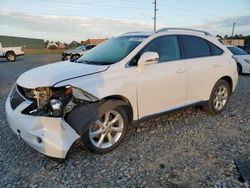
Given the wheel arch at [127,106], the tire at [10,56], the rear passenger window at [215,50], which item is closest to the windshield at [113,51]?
the wheel arch at [127,106]

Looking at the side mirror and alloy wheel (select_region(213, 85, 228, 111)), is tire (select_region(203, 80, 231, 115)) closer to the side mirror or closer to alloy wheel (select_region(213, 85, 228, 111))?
alloy wheel (select_region(213, 85, 228, 111))

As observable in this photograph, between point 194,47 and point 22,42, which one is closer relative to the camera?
point 194,47

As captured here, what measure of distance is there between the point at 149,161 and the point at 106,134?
0.73m

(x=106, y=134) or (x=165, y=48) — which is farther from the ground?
(x=165, y=48)

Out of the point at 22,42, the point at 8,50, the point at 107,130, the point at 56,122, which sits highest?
the point at 56,122

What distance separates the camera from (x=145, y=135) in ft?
14.6

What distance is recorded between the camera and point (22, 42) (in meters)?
54.1

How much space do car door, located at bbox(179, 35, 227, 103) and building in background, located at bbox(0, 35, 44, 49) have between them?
47654 millimetres

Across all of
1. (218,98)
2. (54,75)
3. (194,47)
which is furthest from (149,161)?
(218,98)

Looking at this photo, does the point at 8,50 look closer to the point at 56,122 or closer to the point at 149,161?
the point at 56,122

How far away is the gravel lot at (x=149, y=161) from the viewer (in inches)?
123

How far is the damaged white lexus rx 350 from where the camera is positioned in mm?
3307

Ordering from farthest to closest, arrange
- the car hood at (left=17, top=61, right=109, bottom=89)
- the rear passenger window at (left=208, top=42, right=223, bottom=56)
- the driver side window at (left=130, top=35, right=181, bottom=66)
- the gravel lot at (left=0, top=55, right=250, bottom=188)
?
the rear passenger window at (left=208, top=42, right=223, bottom=56) → the driver side window at (left=130, top=35, right=181, bottom=66) → the car hood at (left=17, top=61, right=109, bottom=89) → the gravel lot at (left=0, top=55, right=250, bottom=188)

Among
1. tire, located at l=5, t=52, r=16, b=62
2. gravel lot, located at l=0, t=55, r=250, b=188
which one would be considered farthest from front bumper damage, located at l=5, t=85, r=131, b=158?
tire, located at l=5, t=52, r=16, b=62
